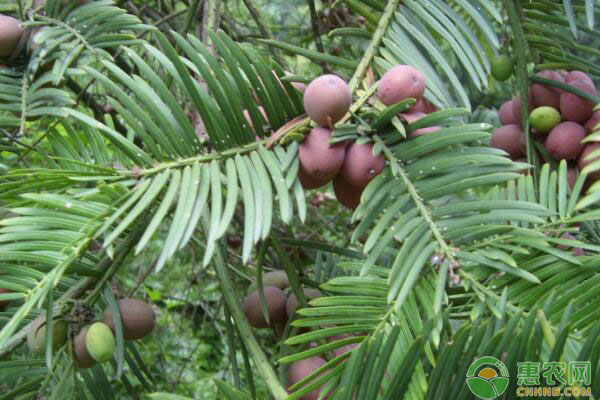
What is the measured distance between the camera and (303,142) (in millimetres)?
549

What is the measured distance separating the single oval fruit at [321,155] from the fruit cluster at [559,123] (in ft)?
1.14

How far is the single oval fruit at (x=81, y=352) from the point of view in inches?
26.8

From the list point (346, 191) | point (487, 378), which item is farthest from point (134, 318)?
point (487, 378)

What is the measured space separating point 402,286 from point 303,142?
0.15 m

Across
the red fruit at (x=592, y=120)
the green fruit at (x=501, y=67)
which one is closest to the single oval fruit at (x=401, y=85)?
the red fruit at (x=592, y=120)

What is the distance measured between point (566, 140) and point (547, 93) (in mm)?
94

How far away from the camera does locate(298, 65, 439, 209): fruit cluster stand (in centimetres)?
53

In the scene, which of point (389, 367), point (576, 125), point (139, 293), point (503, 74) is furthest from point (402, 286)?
point (139, 293)

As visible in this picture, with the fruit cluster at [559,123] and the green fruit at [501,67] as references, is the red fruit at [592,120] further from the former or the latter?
the green fruit at [501,67]

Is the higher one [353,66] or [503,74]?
[503,74]

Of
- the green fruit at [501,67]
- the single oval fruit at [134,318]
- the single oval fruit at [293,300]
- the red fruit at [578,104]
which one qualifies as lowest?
the single oval fruit at [134,318]

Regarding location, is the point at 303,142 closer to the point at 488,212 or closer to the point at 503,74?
the point at 488,212

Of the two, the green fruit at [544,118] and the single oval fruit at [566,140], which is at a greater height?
the green fruit at [544,118]

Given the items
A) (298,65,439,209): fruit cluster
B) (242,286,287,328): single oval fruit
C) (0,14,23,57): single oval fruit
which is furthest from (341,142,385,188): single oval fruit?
(0,14,23,57): single oval fruit
